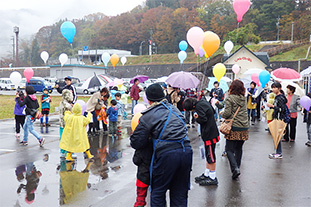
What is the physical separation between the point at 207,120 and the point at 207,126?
0.12 m

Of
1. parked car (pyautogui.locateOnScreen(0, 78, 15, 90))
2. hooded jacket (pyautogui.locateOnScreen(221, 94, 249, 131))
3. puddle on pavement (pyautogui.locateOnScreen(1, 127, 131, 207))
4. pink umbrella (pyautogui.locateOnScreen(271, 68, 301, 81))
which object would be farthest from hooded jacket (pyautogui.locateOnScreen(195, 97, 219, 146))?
parked car (pyautogui.locateOnScreen(0, 78, 15, 90))

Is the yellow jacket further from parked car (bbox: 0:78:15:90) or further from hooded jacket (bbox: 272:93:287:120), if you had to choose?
parked car (bbox: 0:78:15:90)

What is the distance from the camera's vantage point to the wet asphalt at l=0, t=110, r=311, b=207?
4.73 m

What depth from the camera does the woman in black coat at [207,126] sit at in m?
5.15

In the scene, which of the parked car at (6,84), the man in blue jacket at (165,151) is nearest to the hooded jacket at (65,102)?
the man in blue jacket at (165,151)

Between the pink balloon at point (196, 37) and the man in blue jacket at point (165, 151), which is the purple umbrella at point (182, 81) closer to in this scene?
the pink balloon at point (196, 37)

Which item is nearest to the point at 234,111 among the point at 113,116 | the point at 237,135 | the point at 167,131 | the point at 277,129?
the point at 237,135

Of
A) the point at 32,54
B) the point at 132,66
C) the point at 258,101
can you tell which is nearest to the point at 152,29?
the point at 132,66

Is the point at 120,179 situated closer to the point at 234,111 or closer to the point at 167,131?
the point at 234,111

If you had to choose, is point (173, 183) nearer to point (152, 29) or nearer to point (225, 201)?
point (225, 201)

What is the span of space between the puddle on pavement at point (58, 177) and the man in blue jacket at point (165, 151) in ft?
6.82

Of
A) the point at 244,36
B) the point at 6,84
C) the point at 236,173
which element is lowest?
the point at 236,173

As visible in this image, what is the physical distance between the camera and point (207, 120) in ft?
17.1

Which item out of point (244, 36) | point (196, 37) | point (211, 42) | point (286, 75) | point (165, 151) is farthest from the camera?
point (244, 36)
